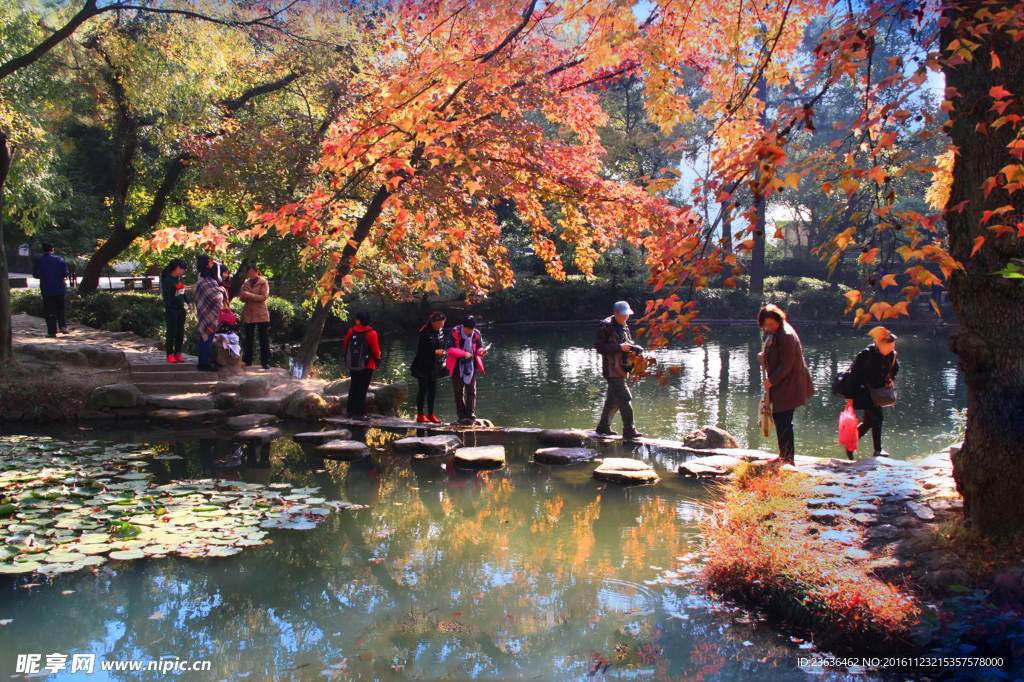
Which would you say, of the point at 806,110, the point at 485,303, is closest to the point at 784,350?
the point at 806,110

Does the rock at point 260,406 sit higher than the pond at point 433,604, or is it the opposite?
the rock at point 260,406

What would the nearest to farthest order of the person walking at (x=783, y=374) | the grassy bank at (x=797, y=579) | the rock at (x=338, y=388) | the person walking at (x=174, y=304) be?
the grassy bank at (x=797, y=579), the person walking at (x=783, y=374), the person walking at (x=174, y=304), the rock at (x=338, y=388)

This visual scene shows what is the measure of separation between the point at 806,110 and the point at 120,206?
17149mm

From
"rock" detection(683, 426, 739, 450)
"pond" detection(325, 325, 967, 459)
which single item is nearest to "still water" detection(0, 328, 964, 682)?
"rock" detection(683, 426, 739, 450)

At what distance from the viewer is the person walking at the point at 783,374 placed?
729cm

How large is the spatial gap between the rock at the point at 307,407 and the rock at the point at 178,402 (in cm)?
113

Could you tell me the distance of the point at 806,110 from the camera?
3641 mm

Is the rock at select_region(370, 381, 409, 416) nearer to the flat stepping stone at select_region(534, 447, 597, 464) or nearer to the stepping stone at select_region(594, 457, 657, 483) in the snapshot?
the flat stepping stone at select_region(534, 447, 597, 464)

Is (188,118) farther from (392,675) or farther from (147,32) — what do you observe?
(392,675)

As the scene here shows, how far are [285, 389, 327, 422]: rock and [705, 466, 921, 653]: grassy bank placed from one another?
6.53m

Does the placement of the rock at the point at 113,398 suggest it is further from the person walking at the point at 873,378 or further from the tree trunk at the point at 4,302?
the person walking at the point at 873,378

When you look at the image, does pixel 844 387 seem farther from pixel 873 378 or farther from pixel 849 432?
pixel 849 432

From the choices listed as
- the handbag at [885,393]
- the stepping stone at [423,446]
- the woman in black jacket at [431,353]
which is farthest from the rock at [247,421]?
the handbag at [885,393]

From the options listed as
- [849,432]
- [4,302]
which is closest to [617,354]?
[849,432]
